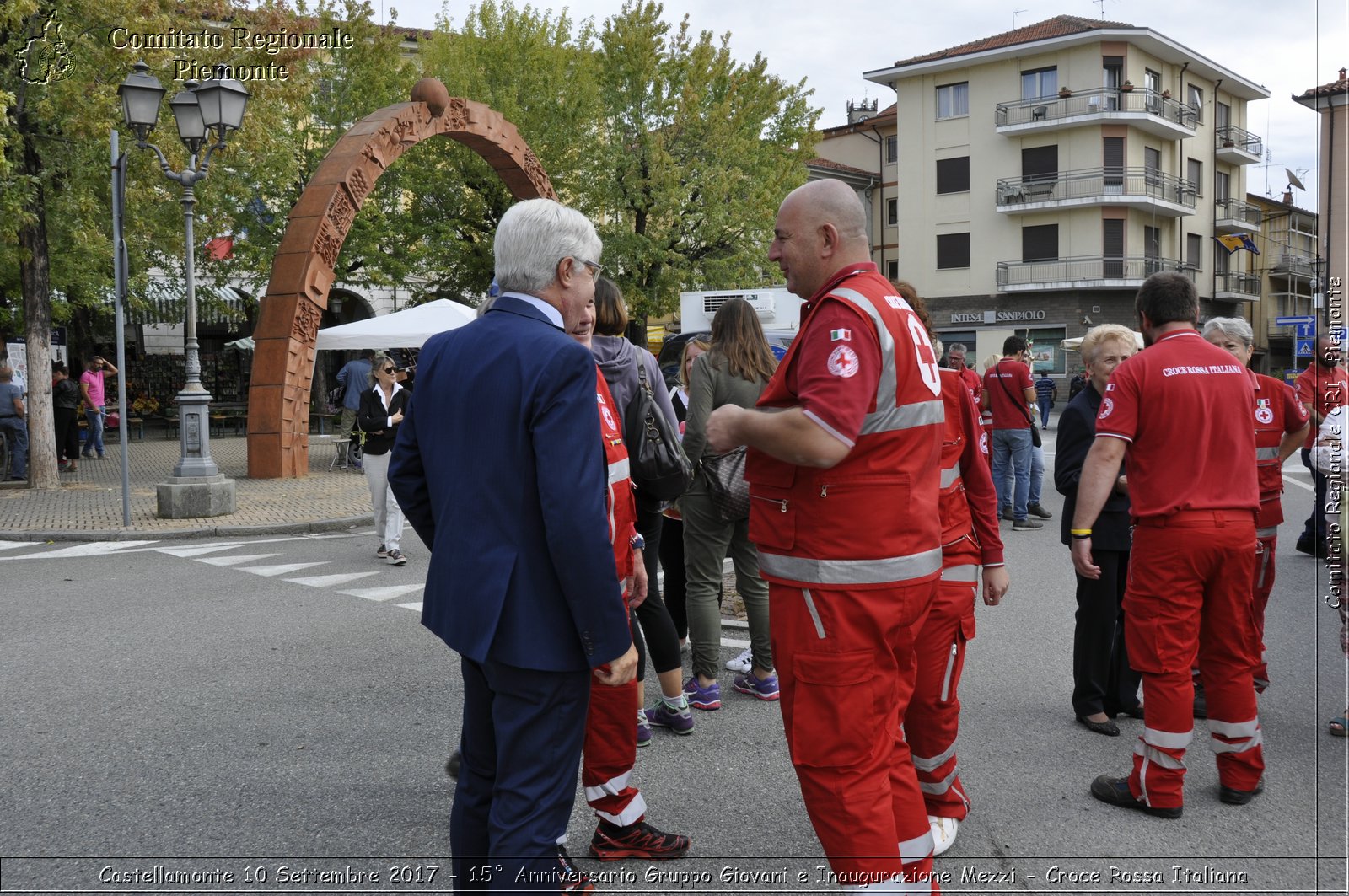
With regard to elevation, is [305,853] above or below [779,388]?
below

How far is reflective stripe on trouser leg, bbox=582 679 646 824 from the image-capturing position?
3.43 m

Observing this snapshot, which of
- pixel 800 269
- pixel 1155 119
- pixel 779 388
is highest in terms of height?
pixel 1155 119

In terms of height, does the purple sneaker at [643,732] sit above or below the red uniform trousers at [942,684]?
below

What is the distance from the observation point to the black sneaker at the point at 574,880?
3.18m

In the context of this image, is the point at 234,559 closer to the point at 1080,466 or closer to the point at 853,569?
the point at 1080,466

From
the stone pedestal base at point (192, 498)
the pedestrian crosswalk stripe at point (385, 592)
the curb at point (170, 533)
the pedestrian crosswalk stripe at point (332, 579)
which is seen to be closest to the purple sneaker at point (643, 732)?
the pedestrian crosswalk stripe at point (385, 592)

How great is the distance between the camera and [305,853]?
3.56 metres

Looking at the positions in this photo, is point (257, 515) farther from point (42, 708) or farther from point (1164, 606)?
point (1164, 606)

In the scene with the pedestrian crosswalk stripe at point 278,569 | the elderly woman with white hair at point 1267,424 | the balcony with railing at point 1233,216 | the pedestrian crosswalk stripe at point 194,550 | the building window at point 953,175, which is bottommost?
the pedestrian crosswalk stripe at point 278,569

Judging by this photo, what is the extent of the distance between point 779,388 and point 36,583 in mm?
7920

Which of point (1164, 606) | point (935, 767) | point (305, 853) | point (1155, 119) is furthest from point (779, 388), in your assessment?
point (1155, 119)

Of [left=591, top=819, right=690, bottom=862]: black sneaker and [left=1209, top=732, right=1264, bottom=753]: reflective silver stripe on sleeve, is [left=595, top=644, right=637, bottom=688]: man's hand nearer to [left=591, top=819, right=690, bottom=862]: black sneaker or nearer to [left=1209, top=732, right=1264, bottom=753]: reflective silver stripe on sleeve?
[left=591, top=819, right=690, bottom=862]: black sneaker

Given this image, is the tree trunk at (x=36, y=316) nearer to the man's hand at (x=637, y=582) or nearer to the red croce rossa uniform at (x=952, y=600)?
the man's hand at (x=637, y=582)

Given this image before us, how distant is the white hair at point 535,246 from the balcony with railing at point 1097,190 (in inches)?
1684
